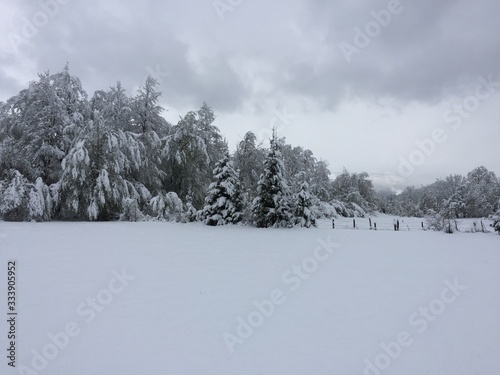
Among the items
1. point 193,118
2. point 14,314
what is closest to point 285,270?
point 14,314

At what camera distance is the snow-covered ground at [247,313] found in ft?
10.6

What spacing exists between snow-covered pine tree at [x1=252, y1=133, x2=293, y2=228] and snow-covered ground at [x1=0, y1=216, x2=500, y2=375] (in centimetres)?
713

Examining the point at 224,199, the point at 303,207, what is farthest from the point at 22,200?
the point at 303,207

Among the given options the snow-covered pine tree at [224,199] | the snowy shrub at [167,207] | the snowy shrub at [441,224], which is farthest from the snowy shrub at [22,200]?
the snowy shrub at [441,224]

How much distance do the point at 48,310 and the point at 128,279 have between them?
1615 millimetres

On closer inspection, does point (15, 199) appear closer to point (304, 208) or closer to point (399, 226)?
point (304, 208)

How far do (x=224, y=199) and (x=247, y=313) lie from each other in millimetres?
11717

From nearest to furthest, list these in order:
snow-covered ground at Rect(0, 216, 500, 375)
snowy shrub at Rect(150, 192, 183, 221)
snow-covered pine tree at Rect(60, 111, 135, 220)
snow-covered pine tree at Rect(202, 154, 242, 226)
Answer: snow-covered ground at Rect(0, 216, 500, 375) → snow-covered pine tree at Rect(60, 111, 135, 220) → snow-covered pine tree at Rect(202, 154, 242, 226) → snowy shrub at Rect(150, 192, 183, 221)

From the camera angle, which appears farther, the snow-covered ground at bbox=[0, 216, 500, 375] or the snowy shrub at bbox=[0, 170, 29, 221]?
the snowy shrub at bbox=[0, 170, 29, 221]

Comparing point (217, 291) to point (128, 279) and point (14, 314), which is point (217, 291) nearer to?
point (128, 279)

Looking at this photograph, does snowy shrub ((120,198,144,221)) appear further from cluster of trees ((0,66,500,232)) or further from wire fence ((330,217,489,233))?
wire fence ((330,217,489,233))

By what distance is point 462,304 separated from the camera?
5.00m

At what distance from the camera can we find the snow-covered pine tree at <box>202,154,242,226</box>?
15.8 meters

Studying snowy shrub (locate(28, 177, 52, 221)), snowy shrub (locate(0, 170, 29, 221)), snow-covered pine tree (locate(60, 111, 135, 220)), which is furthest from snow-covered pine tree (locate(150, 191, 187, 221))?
snowy shrub (locate(0, 170, 29, 221))
